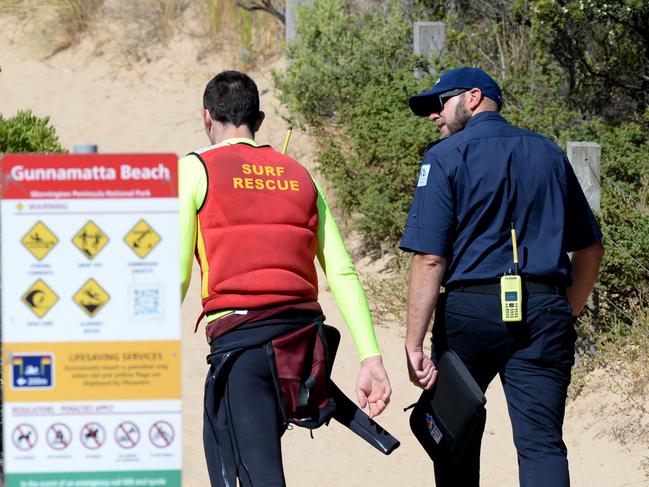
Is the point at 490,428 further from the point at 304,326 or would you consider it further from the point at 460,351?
the point at 304,326

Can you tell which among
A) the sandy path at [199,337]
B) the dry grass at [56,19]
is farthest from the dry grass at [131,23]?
the sandy path at [199,337]

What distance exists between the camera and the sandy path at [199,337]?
609 centimetres

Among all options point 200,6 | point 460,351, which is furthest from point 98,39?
point 460,351

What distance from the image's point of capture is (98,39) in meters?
15.1

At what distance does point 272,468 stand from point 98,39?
12210 millimetres

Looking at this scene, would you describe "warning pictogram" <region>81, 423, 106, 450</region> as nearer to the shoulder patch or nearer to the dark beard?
the shoulder patch

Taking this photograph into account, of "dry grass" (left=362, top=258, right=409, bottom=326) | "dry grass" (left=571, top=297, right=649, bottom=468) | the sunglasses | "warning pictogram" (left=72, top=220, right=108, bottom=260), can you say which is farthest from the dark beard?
"dry grass" (left=362, top=258, right=409, bottom=326)

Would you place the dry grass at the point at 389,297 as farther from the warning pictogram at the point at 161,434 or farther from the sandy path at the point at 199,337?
the warning pictogram at the point at 161,434

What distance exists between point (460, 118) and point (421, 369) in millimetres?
902

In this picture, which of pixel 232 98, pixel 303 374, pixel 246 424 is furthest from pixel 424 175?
pixel 246 424

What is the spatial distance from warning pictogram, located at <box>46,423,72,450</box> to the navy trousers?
1.65m

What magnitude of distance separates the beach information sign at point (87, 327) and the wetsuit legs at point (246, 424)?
714 millimetres

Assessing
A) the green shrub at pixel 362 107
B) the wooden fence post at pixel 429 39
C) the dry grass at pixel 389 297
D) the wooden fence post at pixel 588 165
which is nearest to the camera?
the wooden fence post at pixel 588 165

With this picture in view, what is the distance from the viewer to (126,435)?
9.52ft
